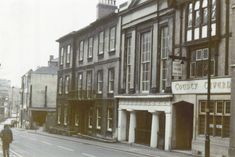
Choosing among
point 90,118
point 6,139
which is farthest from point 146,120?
point 6,139

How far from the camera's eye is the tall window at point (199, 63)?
24.9m

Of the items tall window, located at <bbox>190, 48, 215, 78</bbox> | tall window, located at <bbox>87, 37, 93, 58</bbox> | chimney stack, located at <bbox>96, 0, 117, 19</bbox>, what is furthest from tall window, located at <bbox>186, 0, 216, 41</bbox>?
chimney stack, located at <bbox>96, 0, 117, 19</bbox>

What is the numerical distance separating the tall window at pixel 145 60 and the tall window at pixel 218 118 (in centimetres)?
763

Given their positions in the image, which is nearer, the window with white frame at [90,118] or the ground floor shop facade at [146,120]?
the ground floor shop facade at [146,120]

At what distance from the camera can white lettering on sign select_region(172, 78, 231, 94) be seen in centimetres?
2236

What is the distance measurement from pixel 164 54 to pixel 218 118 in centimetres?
768

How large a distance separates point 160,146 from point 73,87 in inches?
821

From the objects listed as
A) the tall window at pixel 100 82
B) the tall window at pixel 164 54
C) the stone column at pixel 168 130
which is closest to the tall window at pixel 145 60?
the tall window at pixel 164 54

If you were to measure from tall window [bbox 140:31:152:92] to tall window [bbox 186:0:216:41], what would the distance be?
571 cm

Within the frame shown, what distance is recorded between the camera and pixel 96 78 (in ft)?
A: 135

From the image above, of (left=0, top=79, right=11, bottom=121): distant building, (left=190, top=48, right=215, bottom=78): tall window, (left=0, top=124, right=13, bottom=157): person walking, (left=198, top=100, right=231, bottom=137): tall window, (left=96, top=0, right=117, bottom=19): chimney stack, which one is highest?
(left=96, top=0, right=117, bottom=19): chimney stack

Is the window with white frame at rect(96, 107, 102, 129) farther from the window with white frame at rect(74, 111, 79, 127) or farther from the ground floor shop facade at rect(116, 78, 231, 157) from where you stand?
the window with white frame at rect(74, 111, 79, 127)

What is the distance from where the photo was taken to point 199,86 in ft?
79.6

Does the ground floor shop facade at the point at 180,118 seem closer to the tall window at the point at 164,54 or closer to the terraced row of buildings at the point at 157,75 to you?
the terraced row of buildings at the point at 157,75
